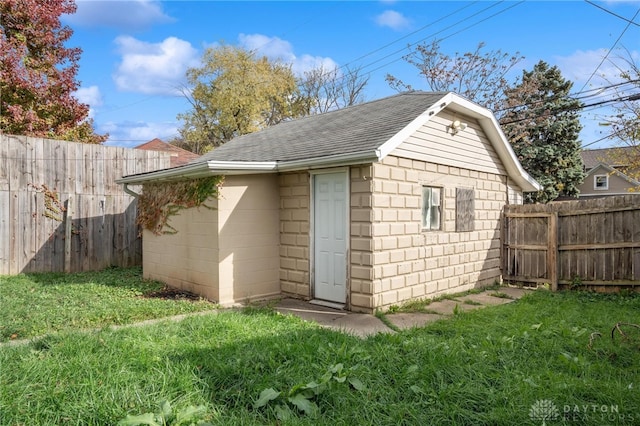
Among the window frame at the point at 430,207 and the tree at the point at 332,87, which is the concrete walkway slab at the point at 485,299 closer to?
the window frame at the point at 430,207

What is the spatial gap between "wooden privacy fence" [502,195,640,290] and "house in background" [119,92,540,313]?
1.18 metres

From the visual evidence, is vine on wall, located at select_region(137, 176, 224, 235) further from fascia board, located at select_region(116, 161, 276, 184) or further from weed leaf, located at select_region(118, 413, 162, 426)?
weed leaf, located at select_region(118, 413, 162, 426)

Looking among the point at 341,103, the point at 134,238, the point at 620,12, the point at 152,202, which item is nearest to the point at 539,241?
the point at 620,12

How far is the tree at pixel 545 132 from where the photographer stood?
68.0 feet

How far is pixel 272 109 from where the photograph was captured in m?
30.0

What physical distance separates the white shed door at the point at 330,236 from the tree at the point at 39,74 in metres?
10.1

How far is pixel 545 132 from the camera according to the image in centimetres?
2122

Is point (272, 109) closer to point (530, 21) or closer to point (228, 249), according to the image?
point (530, 21)

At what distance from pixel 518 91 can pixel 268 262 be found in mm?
19470

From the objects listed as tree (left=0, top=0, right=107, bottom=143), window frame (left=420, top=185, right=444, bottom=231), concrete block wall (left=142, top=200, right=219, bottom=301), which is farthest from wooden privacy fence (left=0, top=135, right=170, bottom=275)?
window frame (left=420, top=185, right=444, bottom=231)

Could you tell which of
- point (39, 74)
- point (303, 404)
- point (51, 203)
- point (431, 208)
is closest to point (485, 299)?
point (431, 208)

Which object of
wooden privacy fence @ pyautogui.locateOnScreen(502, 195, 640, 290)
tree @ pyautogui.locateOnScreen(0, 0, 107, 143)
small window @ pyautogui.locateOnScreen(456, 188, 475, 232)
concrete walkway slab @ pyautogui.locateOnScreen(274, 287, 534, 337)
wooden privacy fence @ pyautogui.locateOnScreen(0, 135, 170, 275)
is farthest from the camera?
tree @ pyautogui.locateOnScreen(0, 0, 107, 143)

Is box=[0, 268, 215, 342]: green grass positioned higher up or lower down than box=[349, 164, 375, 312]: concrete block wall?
lower down

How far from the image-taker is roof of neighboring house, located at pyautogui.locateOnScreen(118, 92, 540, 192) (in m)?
6.40
